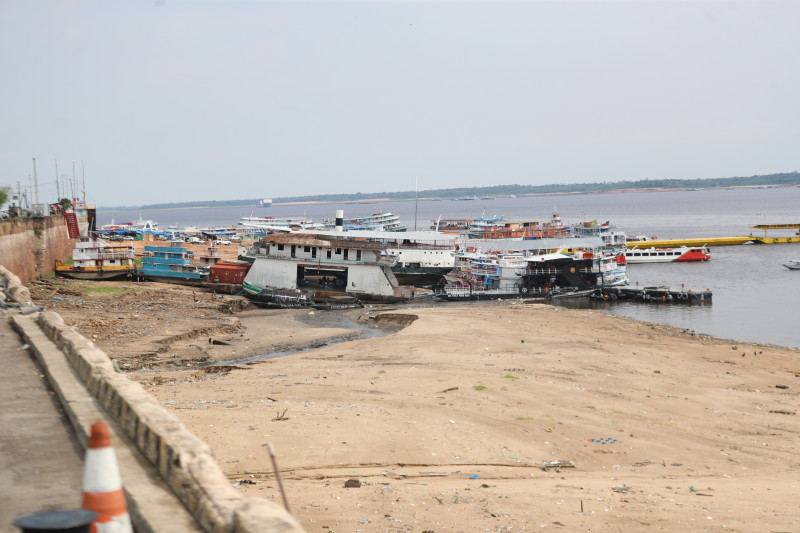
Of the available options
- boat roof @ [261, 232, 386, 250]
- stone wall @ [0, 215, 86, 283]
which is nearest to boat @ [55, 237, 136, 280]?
stone wall @ [0, 215, 86, 283]

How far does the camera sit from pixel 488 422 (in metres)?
17.2

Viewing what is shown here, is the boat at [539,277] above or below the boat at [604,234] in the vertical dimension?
below

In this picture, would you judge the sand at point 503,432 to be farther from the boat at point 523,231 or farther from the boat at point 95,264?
the boat at point 523,231

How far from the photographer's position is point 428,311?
149 ft

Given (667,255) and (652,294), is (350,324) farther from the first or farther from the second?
(667,255)

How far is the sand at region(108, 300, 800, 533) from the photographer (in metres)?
11.4

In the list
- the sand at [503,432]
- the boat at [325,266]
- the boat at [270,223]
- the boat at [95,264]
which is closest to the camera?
the sand at [503,432]

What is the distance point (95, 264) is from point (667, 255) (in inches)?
2426

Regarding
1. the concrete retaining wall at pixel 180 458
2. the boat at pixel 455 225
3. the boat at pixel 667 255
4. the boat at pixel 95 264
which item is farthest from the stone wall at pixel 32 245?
the boat at pixel 455 225

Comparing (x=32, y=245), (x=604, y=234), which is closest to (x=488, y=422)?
(x=32, y=245)

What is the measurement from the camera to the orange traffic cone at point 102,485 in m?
4.49

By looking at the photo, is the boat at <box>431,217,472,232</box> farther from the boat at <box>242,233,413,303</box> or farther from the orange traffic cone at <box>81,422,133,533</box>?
the orange traffic cone at <box>81,422,133,533</box>

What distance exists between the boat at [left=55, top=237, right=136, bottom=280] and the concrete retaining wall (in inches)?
1681

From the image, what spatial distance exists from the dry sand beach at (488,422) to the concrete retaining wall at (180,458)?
3.03 meters
